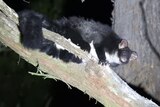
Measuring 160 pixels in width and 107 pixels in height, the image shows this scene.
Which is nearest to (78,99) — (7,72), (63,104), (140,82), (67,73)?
(63,104)

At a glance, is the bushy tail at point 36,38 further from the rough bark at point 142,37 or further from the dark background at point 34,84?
the dark background at point 34,84

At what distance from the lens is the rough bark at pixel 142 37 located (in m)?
3.72

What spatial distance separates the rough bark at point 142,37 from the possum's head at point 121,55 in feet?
0.86

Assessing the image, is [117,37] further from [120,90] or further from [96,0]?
[96,0]

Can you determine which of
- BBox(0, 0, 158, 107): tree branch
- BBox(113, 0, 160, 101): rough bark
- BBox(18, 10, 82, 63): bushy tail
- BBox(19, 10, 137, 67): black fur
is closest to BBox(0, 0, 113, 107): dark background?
BBox(113, 0, 160, 101): rough bark

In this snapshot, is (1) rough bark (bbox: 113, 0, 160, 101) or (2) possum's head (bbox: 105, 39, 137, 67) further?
(1) rough bark (bbox: 113, 0, 160, 101)

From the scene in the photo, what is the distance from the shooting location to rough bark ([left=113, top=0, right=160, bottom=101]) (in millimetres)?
3723

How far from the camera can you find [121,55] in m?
3.53

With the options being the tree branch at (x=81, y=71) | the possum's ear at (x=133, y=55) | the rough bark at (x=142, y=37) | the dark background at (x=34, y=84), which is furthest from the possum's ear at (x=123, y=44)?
the dark background at (x=34, y=84)

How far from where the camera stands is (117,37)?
360 cm

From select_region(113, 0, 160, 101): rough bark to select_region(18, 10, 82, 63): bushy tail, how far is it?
2.46 ft

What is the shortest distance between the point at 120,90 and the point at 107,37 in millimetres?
825

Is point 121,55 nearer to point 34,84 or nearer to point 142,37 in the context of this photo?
point 142,37

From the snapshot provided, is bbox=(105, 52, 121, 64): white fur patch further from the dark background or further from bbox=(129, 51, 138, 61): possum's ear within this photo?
the dark background
